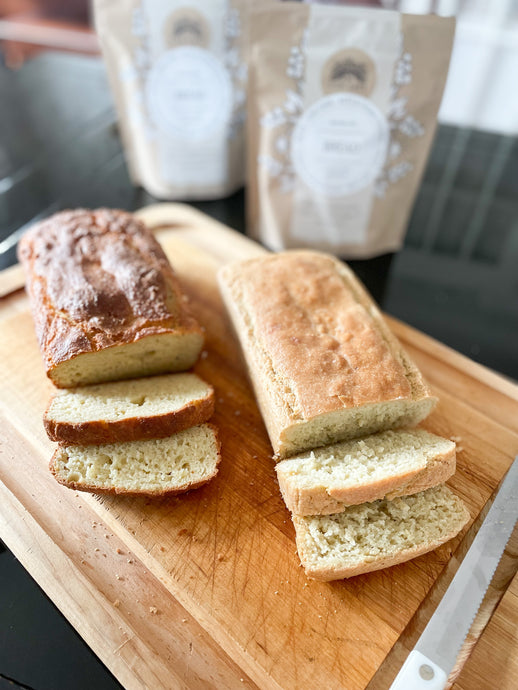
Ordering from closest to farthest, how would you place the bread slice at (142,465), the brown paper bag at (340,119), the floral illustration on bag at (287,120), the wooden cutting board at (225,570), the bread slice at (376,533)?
1. the wooden cutting board at (225,570)
2. the bread slice at (376,533)
3. the bread slice at (142,465)
4. the brown paper bag at (340,119)
5. the floral illustration on bag at (287,120)

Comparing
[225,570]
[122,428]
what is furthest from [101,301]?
[225,570]

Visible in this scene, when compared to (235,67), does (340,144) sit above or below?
below

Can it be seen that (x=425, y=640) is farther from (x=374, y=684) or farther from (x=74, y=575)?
(x=74, y=575)

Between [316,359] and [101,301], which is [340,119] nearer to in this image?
[316,359]

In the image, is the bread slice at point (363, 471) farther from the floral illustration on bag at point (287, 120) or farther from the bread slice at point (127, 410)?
the floral illustration on bag at point (287, 120)

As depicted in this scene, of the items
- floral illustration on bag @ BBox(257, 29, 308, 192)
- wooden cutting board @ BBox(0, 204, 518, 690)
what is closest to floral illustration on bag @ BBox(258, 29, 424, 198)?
floral illustration on bag @ BBox(257, 29, 308, 192)

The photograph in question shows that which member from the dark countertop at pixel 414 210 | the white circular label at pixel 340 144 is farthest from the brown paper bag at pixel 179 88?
the white circular label at pixel 340 144
